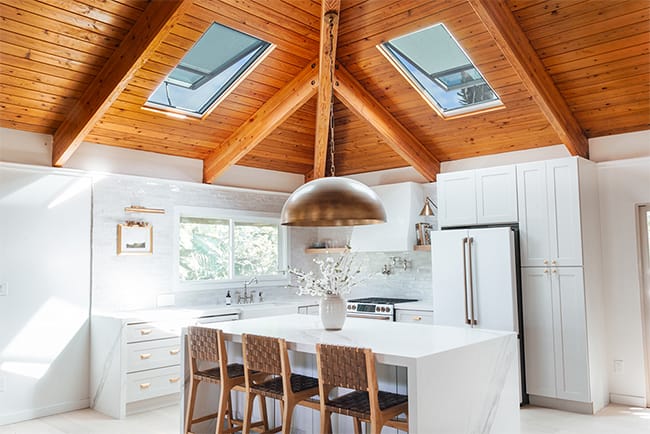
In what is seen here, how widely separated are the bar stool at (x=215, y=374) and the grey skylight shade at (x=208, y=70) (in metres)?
2.58

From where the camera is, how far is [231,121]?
240 inches

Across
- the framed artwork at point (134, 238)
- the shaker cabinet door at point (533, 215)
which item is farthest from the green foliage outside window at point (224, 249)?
the shaker cabinet door at point (533, 215)

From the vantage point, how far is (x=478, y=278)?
5.31m

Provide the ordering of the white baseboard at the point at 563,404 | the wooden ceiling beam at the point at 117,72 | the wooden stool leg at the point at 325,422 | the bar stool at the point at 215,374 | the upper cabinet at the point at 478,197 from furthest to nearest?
the upper cabinet at the point at 478,197, the white baseboard at the point at 563,404, the wooden ceiling beam at the point at 117,72, the bar stool at the point at 215,374, the wooden stool leg at the point at 325,422

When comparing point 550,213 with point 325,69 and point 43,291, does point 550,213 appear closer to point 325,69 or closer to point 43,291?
point 325,69

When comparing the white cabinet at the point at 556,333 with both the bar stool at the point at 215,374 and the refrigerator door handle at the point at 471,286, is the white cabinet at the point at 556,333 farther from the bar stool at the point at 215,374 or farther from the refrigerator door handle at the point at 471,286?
the bar stool at the point at 215,374

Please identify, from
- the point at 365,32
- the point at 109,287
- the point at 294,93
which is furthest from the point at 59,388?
the point at 365,32

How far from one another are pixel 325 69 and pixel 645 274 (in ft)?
12.0

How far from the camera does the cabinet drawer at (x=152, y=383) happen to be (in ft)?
16.1

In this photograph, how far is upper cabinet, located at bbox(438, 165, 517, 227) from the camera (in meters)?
5.36

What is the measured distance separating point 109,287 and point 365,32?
3.63m

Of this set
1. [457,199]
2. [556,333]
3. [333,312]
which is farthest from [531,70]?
[333,312]

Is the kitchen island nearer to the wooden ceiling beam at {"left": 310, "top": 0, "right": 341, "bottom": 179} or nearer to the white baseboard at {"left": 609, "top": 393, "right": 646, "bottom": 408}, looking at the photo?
the wooden ceiling beam at {"left": 310, "top": 0, "right": 341, "bottom": 179}

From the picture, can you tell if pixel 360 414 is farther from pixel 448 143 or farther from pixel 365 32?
pixel 448 143
